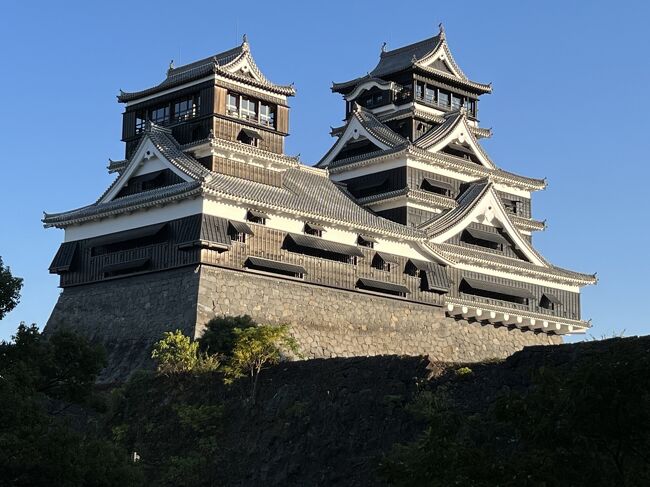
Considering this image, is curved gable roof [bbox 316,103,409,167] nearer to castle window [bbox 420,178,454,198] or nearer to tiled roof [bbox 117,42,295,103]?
castle window [bbox 420,178,454,198]

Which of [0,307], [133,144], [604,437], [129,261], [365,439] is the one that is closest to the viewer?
[604,437]

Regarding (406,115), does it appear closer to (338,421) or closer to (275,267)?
(275,267)

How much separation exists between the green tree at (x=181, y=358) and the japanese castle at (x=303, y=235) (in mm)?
2822

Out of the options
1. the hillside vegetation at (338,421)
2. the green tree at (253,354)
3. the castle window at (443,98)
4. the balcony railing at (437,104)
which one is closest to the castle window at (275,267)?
the hillside vegetation at (338,421)

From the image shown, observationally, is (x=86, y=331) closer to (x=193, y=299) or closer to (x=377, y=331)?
(x=193, y=299)

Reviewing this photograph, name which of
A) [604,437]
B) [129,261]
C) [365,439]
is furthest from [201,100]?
[604,437]

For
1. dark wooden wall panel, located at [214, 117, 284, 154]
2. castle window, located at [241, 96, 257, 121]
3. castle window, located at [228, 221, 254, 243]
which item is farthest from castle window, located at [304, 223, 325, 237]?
castle window, located at [241, 96, 257, 121]

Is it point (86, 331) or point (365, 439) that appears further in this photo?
point (86, 331)

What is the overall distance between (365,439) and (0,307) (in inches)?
426

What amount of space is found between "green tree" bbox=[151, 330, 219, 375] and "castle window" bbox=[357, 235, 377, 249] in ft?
36.9

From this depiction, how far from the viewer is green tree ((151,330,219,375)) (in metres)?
38.7

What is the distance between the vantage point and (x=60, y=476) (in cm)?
2369

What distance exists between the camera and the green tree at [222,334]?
41062mm

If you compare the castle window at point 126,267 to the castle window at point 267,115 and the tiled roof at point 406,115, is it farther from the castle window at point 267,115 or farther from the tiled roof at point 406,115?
the tiled roof at point 406,115
